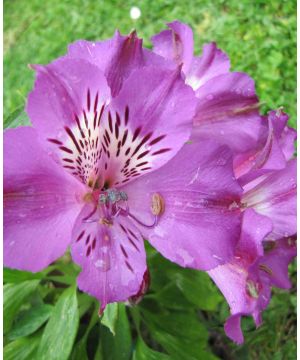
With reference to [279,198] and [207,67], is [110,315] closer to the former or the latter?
[279,198]

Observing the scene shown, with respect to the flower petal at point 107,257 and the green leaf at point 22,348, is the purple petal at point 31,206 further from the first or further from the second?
the green leaf at point 22,348

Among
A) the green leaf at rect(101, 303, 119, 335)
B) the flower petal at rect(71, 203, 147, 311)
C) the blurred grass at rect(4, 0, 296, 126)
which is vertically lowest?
the green leaf at rect(101, 303, 119, 335)

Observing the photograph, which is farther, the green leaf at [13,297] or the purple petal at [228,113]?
the green leaf at [13,297]

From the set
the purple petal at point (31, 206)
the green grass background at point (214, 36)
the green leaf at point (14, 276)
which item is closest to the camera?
the purple petal at point (31, 206)

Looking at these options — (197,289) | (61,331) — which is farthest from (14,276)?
(197,289)

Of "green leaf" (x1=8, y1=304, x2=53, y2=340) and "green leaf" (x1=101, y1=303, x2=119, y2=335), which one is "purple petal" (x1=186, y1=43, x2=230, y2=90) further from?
"green leaf" (x1=8, y1=304, x2=53, y2=340)

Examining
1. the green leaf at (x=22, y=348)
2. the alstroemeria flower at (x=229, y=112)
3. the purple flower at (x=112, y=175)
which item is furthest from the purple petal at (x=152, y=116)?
the green leaf at (x=22, y=348)

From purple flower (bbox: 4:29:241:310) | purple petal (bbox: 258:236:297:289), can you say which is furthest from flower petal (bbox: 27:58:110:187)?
purple petal (bbox: 258:236:297:289)
